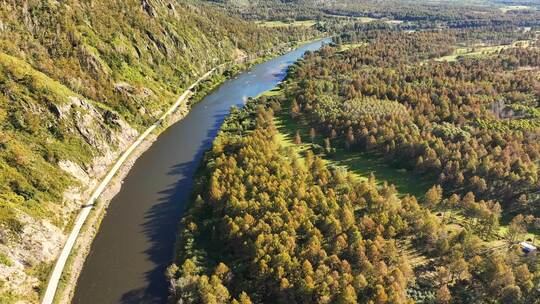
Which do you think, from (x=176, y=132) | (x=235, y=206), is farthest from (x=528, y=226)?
(x=176, y=132)

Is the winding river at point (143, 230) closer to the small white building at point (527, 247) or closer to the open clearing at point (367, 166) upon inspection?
the open clearing at point (367, 166)

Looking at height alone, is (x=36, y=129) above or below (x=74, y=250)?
above

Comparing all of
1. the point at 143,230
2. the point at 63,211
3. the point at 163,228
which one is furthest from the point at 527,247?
the point at 63,211

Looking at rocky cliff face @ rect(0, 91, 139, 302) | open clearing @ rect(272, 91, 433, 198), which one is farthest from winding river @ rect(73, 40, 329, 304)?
open clearing @ rect(272, 91, 433, 198)

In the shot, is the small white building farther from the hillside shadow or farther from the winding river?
the winding river

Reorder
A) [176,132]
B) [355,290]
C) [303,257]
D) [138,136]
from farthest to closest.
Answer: [176,132]
[138,136]
[303,257]
[355,290]

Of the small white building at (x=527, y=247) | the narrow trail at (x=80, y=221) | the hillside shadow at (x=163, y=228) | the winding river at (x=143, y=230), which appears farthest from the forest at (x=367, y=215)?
the narrow trail at (x=80, y=221)

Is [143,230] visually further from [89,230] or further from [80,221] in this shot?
[80,221]

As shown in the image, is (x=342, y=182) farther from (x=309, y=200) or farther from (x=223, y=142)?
(x=223, y=142)
